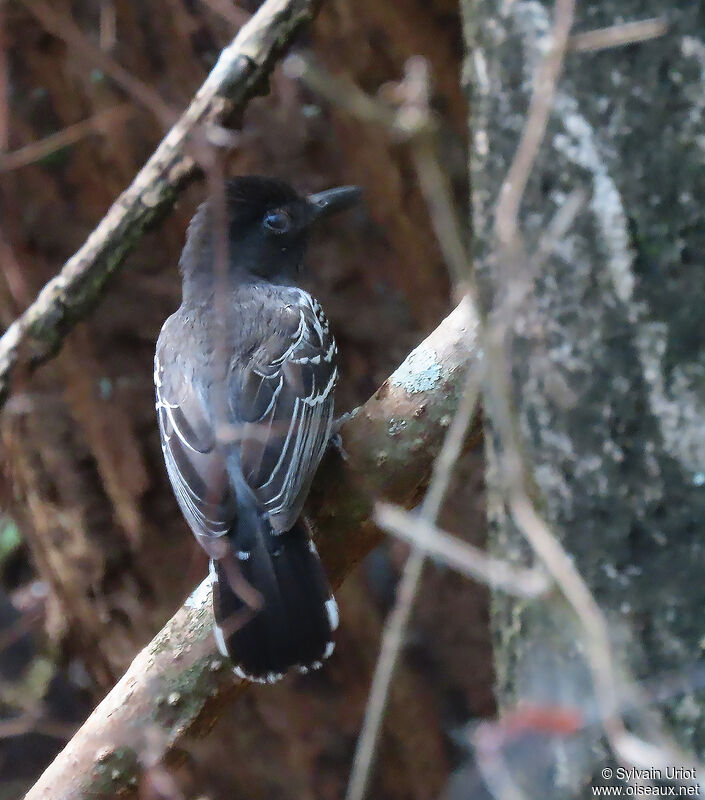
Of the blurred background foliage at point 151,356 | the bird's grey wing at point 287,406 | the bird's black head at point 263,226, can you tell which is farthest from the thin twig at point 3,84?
the bird's grey wing at point 287,406

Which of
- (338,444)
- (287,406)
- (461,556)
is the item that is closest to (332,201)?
(287,406)

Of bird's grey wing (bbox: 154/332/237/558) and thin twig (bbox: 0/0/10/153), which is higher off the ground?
thin twig (bbox: 0/0/10/153)

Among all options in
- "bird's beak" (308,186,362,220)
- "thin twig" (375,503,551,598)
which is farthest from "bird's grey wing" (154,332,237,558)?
"thin twig" (375,503,551,598)

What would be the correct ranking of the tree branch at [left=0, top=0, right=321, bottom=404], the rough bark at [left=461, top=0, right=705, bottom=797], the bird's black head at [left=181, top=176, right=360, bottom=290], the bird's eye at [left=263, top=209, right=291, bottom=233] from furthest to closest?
the bird's eye at [left=263, top=209, right=291, bottom=233], the bird's black head at [left=181, top=176, right=360, bottom=290], the tree branch at [left=0, top=0, right=321, bottom=404], the rough bark at [left=461, top=0, right=705, bottom=797]

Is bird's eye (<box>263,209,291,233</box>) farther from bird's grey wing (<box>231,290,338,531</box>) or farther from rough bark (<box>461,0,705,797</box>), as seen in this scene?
rough bark (<box>461,0,705,797</box>)

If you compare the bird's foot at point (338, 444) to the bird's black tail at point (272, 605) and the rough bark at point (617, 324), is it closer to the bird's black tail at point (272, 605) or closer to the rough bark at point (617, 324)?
the bird's black tail at point (272, 605)

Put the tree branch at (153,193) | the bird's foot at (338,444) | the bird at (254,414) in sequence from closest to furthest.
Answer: the bird at (254,414)
the tree branch at (153,193)
the bird's foot at (338,444)

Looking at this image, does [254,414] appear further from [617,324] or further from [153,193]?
[617,324]

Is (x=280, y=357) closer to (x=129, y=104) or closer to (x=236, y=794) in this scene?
(x=129, y=104)
